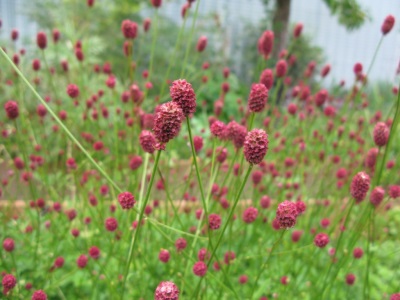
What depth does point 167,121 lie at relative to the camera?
2.00 feet

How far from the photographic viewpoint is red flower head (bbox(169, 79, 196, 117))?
0.66m

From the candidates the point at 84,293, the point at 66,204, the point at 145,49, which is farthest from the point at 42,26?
the point at 84,293

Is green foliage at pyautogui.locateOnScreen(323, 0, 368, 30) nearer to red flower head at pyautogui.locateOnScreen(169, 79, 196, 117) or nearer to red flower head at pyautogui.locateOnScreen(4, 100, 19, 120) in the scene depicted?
red flower head at pyautogui.locateOnScreen(4, 100, 19, 120)

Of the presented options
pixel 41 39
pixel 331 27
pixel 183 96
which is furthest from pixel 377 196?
pixel 331 27

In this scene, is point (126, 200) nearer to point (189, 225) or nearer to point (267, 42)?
point (267, 42)

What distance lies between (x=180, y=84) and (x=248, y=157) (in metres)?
0.16

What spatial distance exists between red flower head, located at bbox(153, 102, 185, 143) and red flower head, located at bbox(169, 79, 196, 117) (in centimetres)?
4

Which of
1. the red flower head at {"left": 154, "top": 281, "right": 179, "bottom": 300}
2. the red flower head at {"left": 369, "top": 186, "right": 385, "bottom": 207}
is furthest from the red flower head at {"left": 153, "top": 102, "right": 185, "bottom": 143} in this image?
the red flower head at {"left": 369, "top": 186, "right": 385, "bottom": 207}

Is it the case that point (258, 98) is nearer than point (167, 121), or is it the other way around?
point (167, 121)

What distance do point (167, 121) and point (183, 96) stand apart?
70mm

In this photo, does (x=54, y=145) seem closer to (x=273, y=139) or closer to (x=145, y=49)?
(x=273, y=139)

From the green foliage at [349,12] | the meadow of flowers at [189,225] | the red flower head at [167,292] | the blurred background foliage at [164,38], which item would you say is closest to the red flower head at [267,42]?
the meadow of flowers at [189,225]

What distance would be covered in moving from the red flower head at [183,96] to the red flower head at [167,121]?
0.04 metres

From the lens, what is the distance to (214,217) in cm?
96
